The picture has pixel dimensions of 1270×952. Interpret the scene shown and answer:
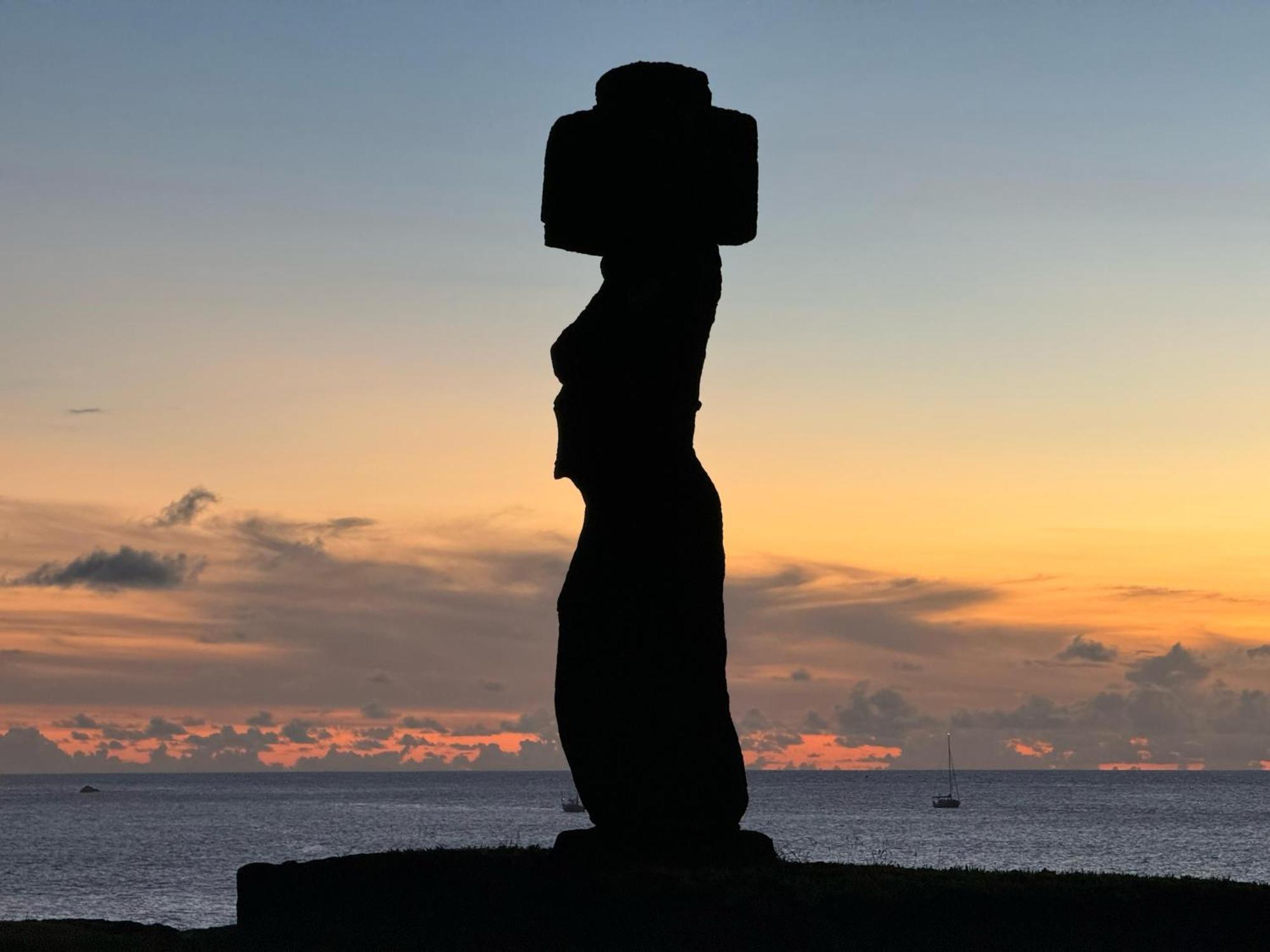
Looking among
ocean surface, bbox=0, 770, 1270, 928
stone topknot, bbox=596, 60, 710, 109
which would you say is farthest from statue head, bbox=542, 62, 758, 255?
ocean surface, bbox=0, 770, 1270, 928

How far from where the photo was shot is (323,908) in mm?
19703

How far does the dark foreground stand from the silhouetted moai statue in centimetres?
113

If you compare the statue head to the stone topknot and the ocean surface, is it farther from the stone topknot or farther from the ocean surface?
the ocean surface

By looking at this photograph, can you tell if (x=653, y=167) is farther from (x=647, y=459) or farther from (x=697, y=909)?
(x=697, y=909)

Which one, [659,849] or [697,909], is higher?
[659,849]

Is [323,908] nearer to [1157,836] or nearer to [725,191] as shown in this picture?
→ [725,191]

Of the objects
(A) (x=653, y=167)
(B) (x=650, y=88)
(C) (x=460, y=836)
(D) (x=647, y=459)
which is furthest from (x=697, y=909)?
(C) (x=460, y=836)

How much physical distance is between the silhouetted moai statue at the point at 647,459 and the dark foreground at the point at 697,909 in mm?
1132

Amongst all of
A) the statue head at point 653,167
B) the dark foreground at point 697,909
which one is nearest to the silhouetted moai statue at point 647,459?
the statue head at point 653,167

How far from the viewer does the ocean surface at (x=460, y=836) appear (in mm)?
63531

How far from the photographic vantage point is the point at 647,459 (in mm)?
19516

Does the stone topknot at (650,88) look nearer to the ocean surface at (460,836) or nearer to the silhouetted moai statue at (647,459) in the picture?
the silhouetted moai statue at (647,459)

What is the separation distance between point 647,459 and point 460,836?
8505cm

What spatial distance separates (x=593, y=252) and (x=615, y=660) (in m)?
Answer: 5.02
